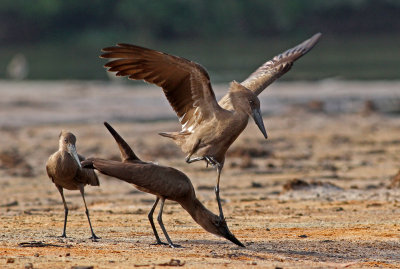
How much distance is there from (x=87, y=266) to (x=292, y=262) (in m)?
1.73

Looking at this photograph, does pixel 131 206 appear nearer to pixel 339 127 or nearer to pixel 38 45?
pixel 339 127

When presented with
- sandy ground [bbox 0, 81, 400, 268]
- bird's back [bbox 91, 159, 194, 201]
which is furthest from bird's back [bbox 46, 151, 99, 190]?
bird's back [bbox 91, 159, 194, 201]

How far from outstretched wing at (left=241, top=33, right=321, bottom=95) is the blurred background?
114ft

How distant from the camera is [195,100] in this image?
9.38 metres

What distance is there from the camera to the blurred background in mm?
51031

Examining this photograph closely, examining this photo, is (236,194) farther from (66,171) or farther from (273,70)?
(66,171)

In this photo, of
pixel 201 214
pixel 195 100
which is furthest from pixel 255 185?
pixel 201 214

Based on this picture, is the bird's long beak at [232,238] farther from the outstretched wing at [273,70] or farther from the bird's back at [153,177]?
the outstretched wing at [273,70]

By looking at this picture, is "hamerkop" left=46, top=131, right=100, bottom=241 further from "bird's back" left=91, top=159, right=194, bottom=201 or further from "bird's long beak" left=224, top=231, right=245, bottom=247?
"bird's long beak" left=224, top=231, right=245, bottom=247

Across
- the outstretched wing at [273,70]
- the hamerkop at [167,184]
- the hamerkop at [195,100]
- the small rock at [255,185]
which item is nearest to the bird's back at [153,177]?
the hamerkop at [167,184]

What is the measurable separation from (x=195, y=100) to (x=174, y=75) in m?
0.36

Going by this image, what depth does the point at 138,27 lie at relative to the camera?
192ft

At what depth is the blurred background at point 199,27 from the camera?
51031 millimetres

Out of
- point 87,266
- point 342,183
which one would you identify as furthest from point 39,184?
point 87,266
